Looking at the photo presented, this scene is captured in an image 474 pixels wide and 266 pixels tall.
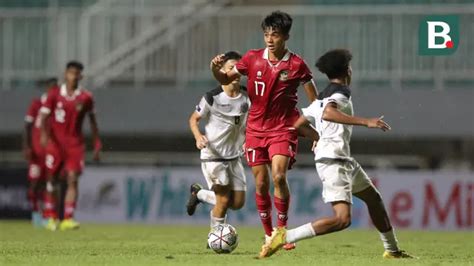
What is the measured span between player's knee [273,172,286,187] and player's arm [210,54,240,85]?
3.41 feet

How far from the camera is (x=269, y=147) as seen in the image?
12.6m

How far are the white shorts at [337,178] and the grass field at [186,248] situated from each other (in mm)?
663

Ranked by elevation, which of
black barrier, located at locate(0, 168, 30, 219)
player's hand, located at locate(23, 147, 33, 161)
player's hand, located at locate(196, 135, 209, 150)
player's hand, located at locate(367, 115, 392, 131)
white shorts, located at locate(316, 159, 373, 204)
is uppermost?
player's hand, located at locate(367, 115, 392, 131)

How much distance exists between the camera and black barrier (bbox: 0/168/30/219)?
2366cm

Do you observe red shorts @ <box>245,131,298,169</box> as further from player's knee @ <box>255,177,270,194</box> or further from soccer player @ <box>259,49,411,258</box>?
soccer player @ <box>259,49,411,258</box>

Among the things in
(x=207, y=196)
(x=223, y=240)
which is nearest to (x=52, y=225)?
(x=207, y=196)

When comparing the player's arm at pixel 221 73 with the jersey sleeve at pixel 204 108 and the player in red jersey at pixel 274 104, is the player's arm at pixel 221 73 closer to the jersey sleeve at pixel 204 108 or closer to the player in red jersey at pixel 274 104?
the player in red jersey at pixel 274 104

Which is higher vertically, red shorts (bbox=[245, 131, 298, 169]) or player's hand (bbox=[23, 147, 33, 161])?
red shorts (bbox=[245, 131, 298, 169])

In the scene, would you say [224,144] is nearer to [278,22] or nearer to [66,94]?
[278,22]

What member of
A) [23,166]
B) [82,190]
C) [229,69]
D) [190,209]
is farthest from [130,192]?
[229,69]

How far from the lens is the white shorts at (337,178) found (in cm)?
1097

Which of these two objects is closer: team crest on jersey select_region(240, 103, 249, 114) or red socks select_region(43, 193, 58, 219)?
team crest on jersey select_region(240, 103, 249, 114)

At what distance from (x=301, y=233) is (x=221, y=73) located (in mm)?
2259

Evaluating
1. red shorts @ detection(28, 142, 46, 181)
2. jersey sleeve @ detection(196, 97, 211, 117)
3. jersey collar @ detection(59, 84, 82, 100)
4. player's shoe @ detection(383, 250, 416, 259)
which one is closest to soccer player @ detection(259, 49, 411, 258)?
player's shoe @ detection(383, 250, 416, 259)
